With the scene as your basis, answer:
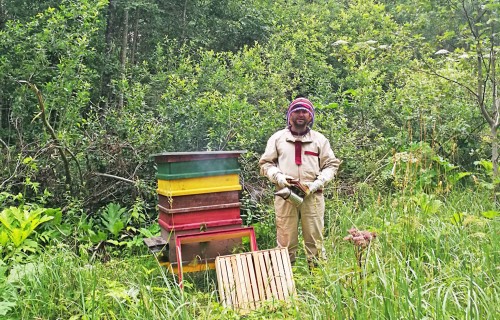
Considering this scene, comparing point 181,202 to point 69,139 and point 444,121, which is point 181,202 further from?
point 444,121

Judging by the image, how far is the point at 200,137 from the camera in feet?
20.8

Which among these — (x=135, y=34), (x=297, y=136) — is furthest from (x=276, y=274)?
(x=135, y=34)

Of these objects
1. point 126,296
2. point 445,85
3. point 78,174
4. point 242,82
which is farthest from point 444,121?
point 126,296

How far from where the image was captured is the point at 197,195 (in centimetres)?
411

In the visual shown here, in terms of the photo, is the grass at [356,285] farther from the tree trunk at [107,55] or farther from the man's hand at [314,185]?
the tree trunk at [107,55]

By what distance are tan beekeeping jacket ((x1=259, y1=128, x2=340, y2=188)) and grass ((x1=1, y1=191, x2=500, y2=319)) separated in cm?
75

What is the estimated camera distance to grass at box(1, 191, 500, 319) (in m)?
2.16

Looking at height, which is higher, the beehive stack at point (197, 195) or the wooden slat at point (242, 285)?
the beehive stack at point (197, 195)

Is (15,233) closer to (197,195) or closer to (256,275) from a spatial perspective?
(197,195)

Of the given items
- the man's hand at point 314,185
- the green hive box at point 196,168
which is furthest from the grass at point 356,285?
the green hive box at point 196,168

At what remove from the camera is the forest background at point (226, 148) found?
3.00m

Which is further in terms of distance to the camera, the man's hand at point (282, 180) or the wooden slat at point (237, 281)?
the man's hand at point (282, 180)

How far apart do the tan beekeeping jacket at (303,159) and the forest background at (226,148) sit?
0.35 m

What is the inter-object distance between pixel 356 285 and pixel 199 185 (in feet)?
7.15
